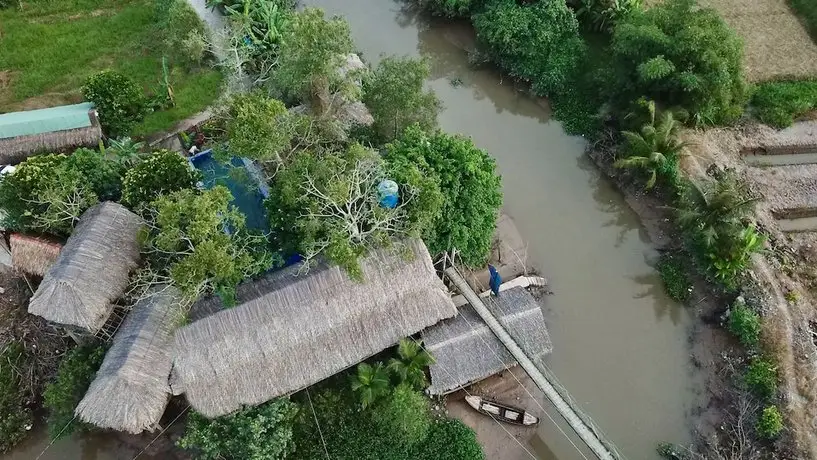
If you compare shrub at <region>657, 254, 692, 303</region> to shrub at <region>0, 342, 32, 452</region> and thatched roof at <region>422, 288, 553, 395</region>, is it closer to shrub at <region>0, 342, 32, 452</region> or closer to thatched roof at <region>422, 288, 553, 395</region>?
thatched roof at <region>422, 288, 553, 395</region>

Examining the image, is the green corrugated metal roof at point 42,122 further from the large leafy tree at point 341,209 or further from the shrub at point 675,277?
the shrub at point 675,277

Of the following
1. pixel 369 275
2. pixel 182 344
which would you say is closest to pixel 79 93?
pixel 182 344

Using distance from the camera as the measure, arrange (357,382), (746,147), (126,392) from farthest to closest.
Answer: (746,147)
(357,382)
(126,392)

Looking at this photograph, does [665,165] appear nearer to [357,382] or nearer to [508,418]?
[508,418]

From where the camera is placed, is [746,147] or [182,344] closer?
[182,344]

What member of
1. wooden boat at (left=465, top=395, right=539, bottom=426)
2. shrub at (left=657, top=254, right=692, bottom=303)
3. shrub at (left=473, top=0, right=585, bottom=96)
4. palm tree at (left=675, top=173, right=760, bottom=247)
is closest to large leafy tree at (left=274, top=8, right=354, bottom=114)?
shrub at (left=473, top=0, right=585, bottom=96)

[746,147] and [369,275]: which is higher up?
[746,147]
